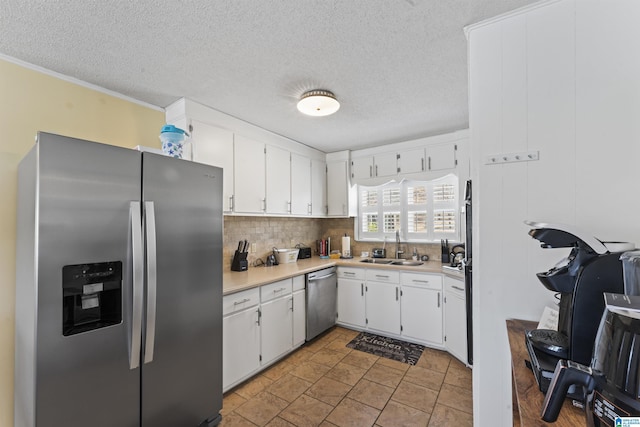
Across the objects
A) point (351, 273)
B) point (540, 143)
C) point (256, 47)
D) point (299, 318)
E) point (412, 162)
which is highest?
point (256, 47)

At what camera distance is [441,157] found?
Result: 3398 millimetres

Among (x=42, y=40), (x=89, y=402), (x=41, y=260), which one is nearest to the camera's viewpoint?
(x=41, y=260)

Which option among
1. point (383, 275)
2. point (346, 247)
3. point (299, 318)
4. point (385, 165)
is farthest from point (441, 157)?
point (299, 318)

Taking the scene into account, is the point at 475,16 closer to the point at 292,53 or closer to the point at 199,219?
the point at 292,53

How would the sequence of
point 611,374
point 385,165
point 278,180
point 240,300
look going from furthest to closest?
1. point 385,165
2. point 278,180
3. point 240,300
4. point 611,374

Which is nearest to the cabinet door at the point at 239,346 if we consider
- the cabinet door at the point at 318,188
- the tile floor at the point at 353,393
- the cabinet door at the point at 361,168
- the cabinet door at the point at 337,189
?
the tile floor at the point at 353,393

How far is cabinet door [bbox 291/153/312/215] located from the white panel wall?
2.38 metres

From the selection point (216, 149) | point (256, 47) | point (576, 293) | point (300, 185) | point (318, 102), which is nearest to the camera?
point (576, 293)

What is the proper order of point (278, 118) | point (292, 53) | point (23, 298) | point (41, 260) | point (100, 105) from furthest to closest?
point (278, 118) → point (100, 105) → point (292, 53) → point (23, 298) → point (41, 260)

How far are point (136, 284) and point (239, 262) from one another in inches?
60.3

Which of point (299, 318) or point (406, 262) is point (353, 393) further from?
point (406, 262)

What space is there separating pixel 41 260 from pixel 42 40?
1302mm

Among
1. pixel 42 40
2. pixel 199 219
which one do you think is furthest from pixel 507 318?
pixel 42 40

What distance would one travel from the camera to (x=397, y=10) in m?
1.40
